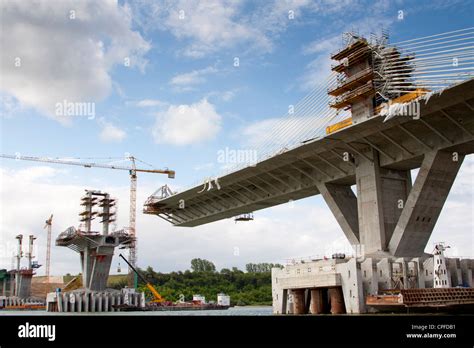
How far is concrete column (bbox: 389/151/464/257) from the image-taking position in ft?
156

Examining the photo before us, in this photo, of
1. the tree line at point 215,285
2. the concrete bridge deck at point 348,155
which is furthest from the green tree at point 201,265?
the concrete bridge deck at point 348,155

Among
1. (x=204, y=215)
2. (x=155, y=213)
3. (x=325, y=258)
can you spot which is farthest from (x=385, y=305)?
(x=155, y=213)

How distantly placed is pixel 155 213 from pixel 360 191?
39.8m

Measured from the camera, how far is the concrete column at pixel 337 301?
48947 millimetres

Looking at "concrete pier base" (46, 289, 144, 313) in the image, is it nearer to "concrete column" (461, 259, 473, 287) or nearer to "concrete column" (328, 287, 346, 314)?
"concrete column" (328, 287, 346, 314)

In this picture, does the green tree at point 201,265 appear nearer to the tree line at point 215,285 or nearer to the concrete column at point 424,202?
the tree line at point 215,285

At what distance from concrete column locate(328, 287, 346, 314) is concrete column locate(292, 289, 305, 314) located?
6372 millimetres

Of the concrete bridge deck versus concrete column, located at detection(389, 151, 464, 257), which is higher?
the concrete bridge deck

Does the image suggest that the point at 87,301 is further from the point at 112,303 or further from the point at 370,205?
the point at 370,205

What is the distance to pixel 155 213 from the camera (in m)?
Answer: 84.2

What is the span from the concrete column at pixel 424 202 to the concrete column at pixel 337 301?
19.6 feet

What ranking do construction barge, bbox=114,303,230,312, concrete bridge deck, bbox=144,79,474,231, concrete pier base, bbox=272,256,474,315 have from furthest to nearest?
construction barge, bbox=114,303,230,312, concrete pier base, bbox=272,256,474,315, concrete bridge deck, bbox=144,79,474,231

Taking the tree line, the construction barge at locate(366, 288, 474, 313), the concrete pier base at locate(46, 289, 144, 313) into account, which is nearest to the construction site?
the construction barge at locate(366, 288, 474, 313)
